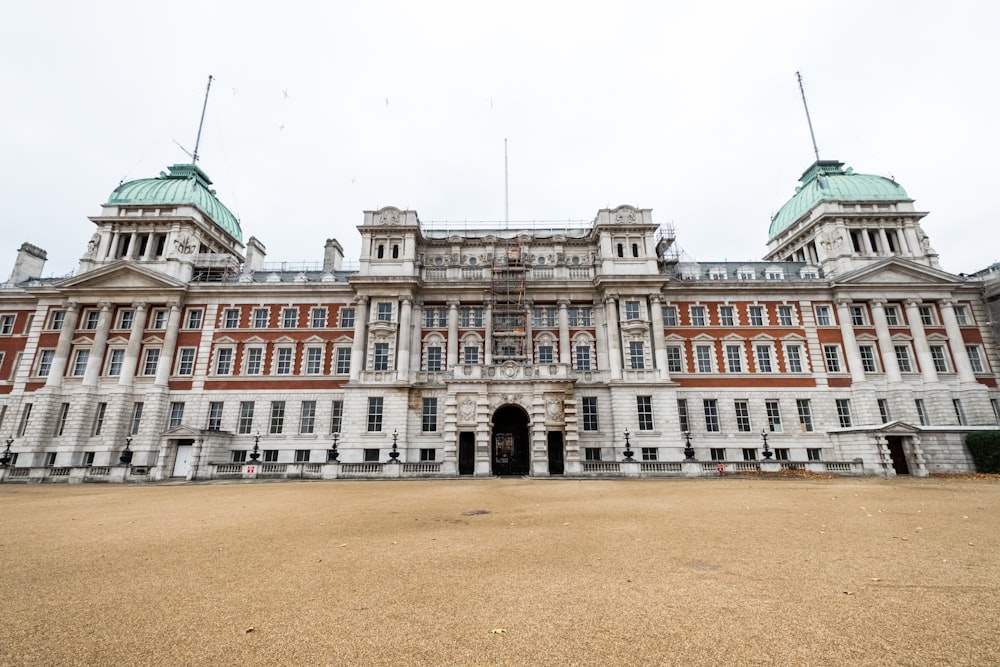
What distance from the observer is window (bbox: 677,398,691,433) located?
35.0 metres

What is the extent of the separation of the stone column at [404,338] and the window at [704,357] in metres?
23.0

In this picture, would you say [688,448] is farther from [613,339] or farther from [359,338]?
[359,338]

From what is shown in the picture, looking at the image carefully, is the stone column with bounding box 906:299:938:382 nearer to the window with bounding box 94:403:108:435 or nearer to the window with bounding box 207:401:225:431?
the window with bounding box 207:401:225:431

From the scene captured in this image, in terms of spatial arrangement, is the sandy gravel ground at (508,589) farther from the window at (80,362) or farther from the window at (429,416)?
the window at (80,362)

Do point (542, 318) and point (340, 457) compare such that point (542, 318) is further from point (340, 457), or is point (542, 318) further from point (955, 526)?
point (955, 526)

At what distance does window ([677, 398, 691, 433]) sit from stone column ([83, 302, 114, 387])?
148 ft

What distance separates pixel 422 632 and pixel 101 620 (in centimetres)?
366

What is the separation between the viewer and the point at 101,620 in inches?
202

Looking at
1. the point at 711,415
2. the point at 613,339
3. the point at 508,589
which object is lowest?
the point at 508,589

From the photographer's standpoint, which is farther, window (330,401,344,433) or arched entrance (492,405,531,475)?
window (330,401,344,433)

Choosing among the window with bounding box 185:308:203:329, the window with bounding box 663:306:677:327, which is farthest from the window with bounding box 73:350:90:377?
the window with bounding box 663:306:677:327

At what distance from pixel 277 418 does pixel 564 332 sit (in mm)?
23504

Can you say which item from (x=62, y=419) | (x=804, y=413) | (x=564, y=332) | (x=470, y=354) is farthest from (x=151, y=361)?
(x=804, y=413)

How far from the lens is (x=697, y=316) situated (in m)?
38.1
